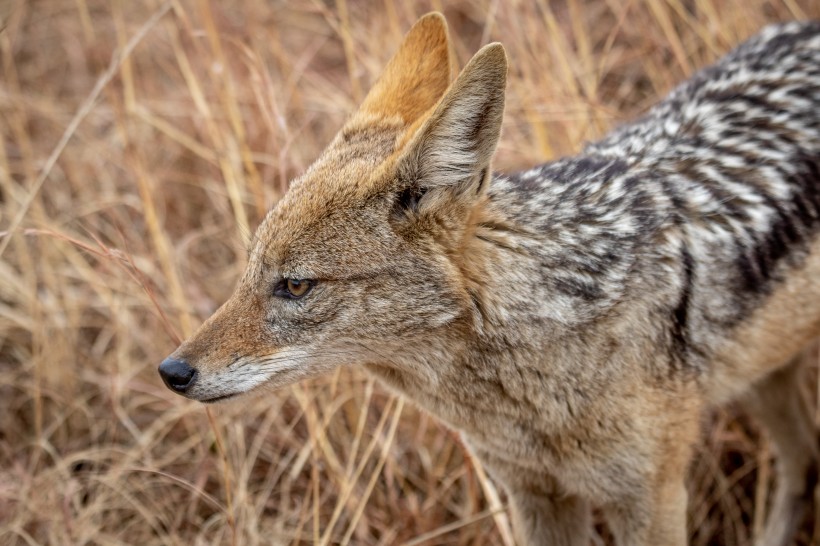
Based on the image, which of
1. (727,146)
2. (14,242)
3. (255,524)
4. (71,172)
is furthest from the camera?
(71,172)

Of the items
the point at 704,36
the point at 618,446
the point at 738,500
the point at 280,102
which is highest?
the point at 280,102

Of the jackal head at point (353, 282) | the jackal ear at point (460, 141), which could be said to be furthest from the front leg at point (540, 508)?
the jackal ear at point (460, 141)

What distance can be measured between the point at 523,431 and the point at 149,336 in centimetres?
299

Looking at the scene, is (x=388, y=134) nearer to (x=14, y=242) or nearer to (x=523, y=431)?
(x=523, y=431)

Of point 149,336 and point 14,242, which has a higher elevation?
point 14,242

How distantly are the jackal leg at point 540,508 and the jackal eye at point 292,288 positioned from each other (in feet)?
3.13

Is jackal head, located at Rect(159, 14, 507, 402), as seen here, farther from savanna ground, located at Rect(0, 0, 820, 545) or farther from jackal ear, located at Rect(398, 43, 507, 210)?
savanna ground, located at Rect(0, 0, 820, 545)

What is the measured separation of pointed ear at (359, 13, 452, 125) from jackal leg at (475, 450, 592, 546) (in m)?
1.32

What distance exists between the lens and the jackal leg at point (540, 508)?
3559 mm

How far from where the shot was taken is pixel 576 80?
18.5 ft

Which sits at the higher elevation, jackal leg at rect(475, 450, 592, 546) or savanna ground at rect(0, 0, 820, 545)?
savanna ground at rect(0, 0, 820, 545)

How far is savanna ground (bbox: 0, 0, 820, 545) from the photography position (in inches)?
178

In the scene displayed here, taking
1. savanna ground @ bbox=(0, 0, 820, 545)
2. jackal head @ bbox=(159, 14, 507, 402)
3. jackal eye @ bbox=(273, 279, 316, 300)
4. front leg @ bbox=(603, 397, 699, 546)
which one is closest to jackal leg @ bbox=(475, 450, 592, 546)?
front leg @ bbox=(603, 397, 699, 546)

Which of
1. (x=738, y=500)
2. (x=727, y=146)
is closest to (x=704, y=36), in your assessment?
(x=727, y=146)
